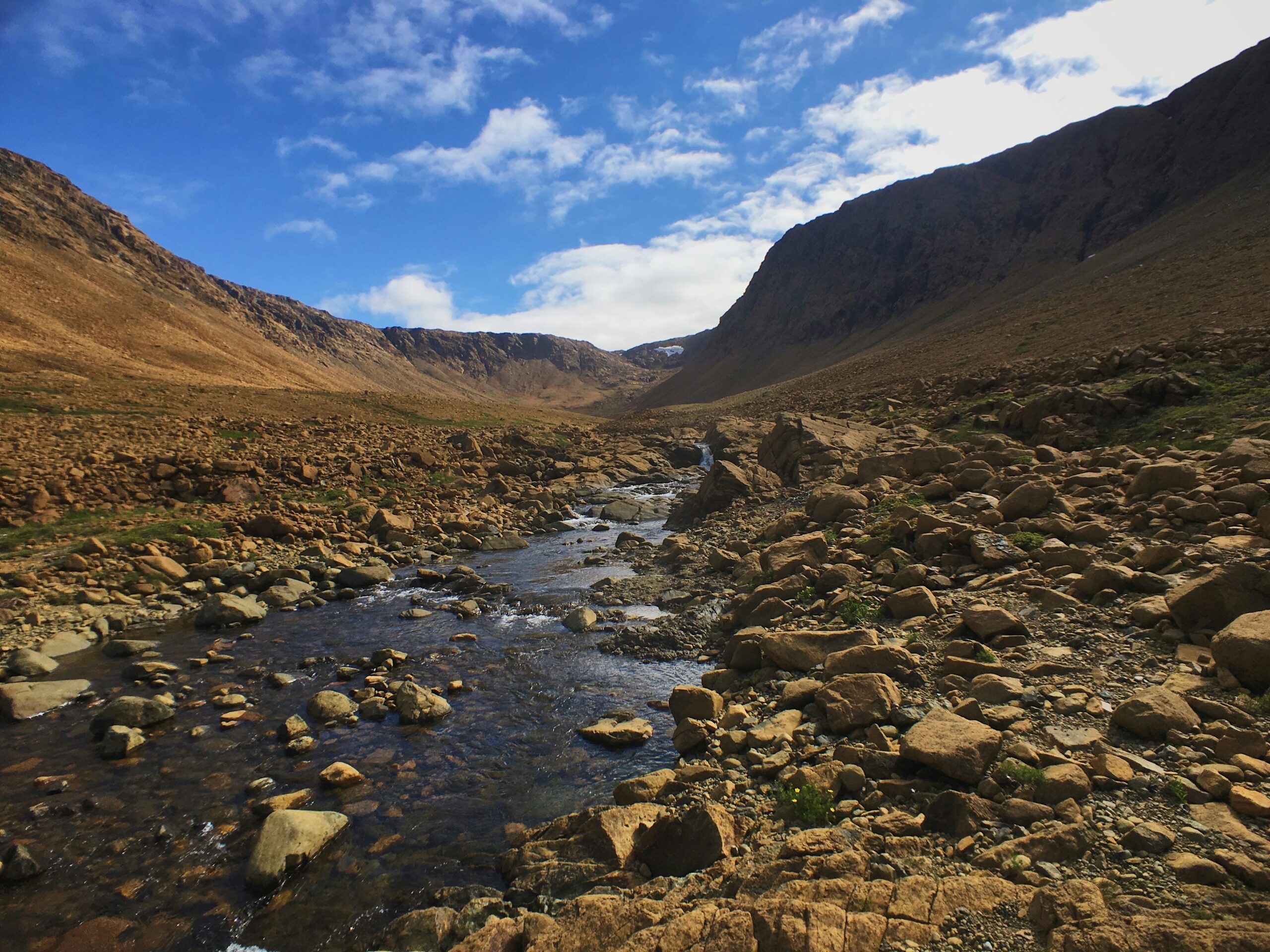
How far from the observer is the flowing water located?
206 inches

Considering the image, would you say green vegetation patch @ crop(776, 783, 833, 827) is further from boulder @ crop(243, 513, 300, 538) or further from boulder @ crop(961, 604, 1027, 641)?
boulder @ crop(243, 513, 300, 538)

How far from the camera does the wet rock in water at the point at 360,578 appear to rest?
14633 mm

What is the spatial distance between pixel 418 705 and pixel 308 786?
1.67m

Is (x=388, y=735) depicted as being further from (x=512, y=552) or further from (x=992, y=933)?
(x=512, y=552)

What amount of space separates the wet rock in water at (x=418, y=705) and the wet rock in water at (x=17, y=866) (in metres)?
3.57

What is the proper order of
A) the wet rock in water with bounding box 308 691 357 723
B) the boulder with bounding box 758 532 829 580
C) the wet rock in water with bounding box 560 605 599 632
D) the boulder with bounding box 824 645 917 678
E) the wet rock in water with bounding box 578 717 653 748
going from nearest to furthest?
the boulder with bounding box 824 645 917 678 < the wet rock in water with bounding box 578 717 653 748 < the wet rock in water with bounding box 308 691 357 723 < the boulder with bounding box 758 532 829 580 < the wet rock in water with bounding box 560 605 599 632

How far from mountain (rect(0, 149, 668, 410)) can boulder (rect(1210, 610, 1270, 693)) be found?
163 feet

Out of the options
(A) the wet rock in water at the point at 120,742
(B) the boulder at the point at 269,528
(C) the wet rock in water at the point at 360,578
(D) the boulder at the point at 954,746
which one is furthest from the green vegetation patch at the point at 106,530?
(D) the boulder at the point at 954,746

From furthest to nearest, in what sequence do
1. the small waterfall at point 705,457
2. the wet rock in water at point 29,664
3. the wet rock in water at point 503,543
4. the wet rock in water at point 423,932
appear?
the small waterfall at point 705,457, the wet rock in water at point 503,543, the wet rock in water at point 29,664, the wet rock in water at point 423,932

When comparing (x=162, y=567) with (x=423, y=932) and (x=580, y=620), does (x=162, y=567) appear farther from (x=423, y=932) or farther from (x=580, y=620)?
(x=423, y=932)

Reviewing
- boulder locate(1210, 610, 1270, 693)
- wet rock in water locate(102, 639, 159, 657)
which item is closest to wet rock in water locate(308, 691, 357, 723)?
wet rock in water locate(102, 639, 159, 657)

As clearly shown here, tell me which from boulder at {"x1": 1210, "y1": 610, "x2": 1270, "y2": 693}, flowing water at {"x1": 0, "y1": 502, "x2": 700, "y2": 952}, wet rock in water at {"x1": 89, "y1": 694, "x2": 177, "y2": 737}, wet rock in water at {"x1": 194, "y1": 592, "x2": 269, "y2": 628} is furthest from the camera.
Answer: wet rock in water at {"x1": 194, "y1": 592, "x2": 269, "y2": 628}

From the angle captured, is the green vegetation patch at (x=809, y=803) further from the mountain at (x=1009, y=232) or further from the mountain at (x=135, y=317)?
the mountain at (x=135, y=317)

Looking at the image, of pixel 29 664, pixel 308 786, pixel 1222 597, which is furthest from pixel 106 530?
pixel 1222 597
